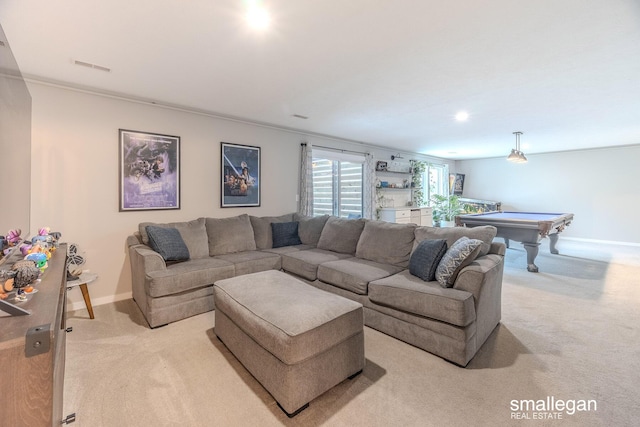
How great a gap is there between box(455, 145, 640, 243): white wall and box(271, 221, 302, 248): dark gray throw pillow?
23.6 feet

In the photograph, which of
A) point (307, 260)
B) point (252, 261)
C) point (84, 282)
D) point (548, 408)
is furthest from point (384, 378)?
point (84, 282)

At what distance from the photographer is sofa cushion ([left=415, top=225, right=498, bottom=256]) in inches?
105

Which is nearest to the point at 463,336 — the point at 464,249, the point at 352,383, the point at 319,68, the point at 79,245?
the point at 464,249

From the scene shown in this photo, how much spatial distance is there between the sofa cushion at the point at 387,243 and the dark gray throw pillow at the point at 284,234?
1.16 meters

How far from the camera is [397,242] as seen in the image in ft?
10.4

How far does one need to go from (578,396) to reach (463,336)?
67 cm

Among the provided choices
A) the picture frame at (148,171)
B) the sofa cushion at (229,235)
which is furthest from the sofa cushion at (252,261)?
the picture frame at (148,171)

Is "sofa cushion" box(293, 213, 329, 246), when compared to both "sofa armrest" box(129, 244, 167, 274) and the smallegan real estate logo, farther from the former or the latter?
the smallegan real estate logo

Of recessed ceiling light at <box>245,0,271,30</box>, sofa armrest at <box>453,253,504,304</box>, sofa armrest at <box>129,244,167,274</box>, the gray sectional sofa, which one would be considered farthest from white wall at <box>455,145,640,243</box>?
sofa armrest at <box>129,244,167,274</box>

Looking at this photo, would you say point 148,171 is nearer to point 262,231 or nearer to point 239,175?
point 239,175

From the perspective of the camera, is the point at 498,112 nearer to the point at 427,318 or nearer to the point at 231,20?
the point at 427,318

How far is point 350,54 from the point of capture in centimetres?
235

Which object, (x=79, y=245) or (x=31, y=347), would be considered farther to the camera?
(x=79, y=245)

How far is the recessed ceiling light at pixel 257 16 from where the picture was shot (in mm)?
1726
